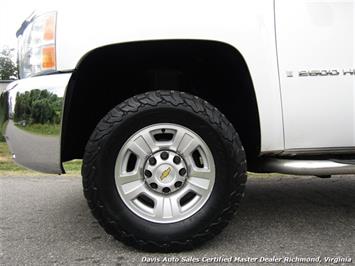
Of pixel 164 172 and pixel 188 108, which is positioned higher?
pixel 188 108

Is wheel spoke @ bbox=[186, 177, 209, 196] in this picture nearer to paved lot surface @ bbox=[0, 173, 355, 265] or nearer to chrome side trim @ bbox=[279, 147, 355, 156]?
paved lot surface @ bbox=[0, 173, 355, 265]

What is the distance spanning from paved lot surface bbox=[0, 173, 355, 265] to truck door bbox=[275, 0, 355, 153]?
2.48 feet

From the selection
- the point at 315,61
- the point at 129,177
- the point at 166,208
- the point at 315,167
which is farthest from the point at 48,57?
the point at 315,167

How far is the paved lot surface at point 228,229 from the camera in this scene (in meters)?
2.62

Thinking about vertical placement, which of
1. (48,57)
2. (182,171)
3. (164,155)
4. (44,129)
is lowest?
(182,171)

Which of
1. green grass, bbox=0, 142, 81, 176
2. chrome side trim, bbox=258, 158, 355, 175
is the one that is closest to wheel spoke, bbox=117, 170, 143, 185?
chrome side trim, bbox=258, 158, 355, 175

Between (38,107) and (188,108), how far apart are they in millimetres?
919

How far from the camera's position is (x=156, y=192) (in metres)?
2.66

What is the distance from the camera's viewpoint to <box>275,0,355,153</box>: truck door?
262 centimetres

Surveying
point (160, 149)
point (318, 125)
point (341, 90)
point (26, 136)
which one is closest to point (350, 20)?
point (341, 90)

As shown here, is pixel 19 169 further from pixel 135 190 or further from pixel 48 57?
pixel 135 190

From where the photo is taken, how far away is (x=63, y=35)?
2.59 meters

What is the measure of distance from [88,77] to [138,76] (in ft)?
1.37

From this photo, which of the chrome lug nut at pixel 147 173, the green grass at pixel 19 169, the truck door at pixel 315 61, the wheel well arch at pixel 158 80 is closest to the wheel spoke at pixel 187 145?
the chrome lug nut at pixel 147 173
